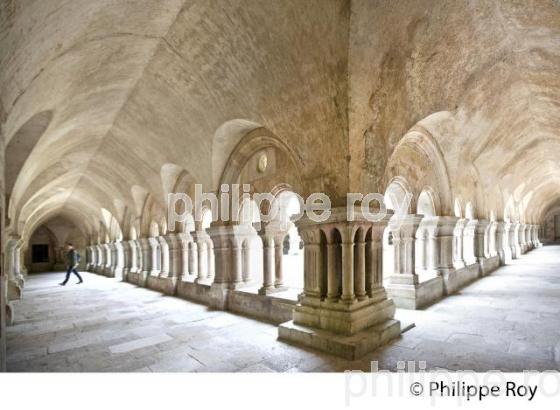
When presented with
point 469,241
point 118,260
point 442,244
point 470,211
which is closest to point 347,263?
point 442,244

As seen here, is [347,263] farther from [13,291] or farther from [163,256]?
[13,291]

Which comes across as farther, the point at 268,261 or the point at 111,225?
the point at 111,225

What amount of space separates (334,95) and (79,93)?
14.8ft

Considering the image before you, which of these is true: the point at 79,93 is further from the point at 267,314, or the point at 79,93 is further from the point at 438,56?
the point at 438,56

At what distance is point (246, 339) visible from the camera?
476 cm

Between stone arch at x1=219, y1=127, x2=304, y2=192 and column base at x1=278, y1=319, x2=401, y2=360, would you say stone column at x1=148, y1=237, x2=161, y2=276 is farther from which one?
column base at x1=278, y1=319, x2=401, y2=360

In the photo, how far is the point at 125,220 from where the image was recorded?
13414mm

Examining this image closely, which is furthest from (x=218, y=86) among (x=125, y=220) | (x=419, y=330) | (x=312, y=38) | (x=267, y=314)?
(x=125, y=220)

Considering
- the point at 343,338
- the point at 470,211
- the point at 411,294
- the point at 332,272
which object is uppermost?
the point at 470,211

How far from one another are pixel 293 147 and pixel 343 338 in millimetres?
2743

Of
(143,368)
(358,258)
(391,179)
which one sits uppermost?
(391,179)

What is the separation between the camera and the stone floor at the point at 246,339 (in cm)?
379

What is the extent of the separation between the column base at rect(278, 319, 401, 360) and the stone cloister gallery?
3cm

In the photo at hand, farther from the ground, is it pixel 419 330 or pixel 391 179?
pixel 391 179
